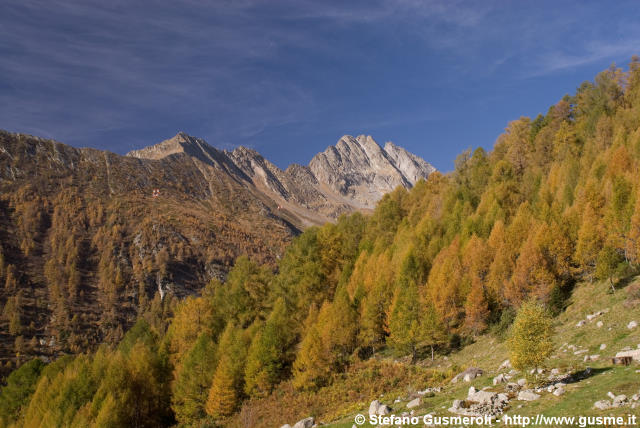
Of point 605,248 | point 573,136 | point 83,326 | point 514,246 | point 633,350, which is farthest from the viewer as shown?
point 83,326

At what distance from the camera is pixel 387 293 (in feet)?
188

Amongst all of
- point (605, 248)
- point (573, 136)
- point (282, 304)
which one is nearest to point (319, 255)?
point (282, 304)

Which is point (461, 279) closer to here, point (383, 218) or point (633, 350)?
point (633, 350)

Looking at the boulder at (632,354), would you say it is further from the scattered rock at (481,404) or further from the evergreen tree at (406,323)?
the evergreen tree at (406,323)

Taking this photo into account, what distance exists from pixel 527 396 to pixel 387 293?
36.7 meters

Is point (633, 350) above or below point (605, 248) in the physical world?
below

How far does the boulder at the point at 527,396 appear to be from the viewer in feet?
66.7

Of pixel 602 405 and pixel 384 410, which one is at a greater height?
pixel 602 405

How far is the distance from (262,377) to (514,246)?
39.5 meters

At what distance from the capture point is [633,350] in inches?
923

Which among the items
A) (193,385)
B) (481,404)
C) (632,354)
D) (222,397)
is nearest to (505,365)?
(632,354)

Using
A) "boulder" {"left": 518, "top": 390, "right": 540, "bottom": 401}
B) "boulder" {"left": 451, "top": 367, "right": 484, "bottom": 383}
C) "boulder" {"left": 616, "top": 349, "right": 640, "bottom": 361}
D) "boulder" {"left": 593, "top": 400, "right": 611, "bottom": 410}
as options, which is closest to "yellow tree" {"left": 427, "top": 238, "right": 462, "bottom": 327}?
"boulder" {"left": 451, "top": 367, "right": 484, "bottom": 383}

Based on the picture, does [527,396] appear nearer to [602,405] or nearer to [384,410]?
[602,405]

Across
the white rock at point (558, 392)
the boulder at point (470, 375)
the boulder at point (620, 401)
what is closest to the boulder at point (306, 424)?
the boulder at point (470, 375)
